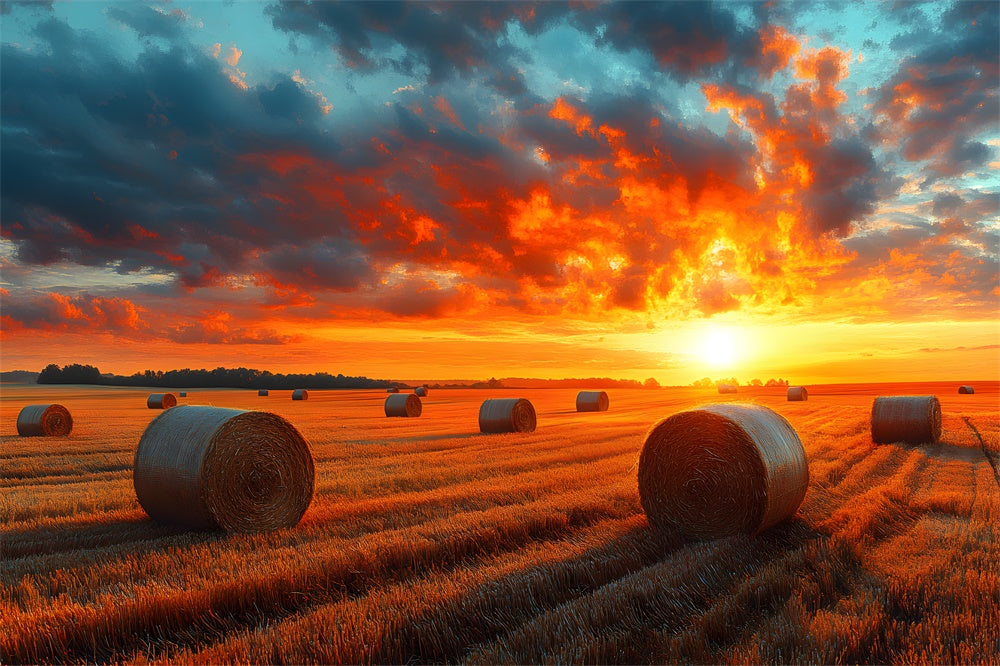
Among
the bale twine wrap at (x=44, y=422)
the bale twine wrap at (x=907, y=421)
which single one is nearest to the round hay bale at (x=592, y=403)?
the bale twine wrap at (x=907, y=421)

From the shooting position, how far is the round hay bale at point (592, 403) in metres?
36.0

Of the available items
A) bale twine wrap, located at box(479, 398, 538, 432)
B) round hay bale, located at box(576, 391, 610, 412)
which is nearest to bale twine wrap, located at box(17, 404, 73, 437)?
bale twine wrap, located at box(479, 398, 538, 432)

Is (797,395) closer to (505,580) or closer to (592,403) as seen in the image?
(592,403)

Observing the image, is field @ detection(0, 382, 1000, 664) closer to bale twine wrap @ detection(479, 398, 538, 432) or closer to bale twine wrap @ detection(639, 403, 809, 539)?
bale twine wrap @ detection(639, 403, 809, 539)

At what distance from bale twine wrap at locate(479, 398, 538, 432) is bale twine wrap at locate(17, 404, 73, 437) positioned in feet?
46.7

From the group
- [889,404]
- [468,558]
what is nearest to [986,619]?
[468,558]

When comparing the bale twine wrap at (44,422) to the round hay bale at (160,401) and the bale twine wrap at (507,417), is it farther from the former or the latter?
the round hay bale at (160,401)

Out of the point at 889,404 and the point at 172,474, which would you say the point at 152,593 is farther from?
the point at 889,404

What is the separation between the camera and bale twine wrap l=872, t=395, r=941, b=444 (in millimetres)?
16750

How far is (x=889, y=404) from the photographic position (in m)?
17.4

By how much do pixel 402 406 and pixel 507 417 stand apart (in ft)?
35.3

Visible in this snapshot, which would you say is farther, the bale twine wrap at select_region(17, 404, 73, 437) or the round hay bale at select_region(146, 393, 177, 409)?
the round hay bale at select_region(146, 393, 177, 409)

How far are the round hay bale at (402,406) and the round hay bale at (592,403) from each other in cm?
959

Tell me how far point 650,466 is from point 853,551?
2.64 metres
